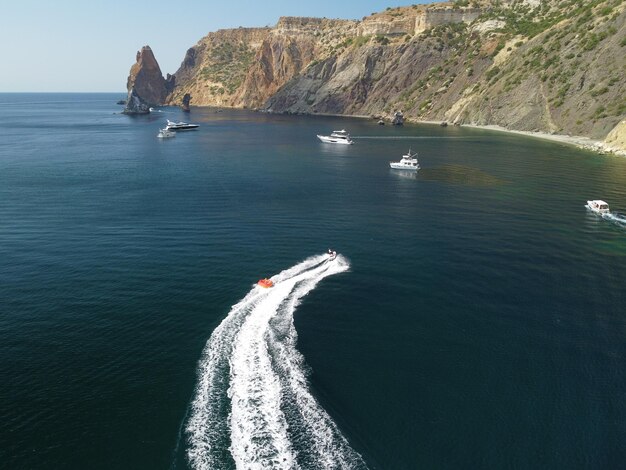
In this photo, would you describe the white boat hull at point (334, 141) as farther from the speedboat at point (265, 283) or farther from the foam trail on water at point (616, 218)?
the speedboat at point (265, 283)

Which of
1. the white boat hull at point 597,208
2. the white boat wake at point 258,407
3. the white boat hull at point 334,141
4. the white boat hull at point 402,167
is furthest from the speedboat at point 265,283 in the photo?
the white boat hull at point 334,141

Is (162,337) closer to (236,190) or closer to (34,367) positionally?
(34,367)

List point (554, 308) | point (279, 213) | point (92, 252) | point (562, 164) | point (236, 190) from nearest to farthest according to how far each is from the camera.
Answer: point (554, 308), point (92, 252), point (279, 213), point (236, 190), point (562, 164)

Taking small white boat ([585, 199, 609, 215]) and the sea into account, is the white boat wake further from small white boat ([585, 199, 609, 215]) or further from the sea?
small white boat ([585, 199, 609, 215])

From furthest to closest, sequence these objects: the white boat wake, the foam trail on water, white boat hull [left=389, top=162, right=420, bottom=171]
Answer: white boat hull [left=389, top=162, right=420, bottom=171] → the foam trail on water → the white boat wake

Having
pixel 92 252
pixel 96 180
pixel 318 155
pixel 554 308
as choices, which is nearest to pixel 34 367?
pixel 92 252

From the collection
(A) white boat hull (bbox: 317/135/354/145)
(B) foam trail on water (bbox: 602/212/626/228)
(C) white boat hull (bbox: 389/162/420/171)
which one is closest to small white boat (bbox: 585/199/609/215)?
(B) foam trail on water (bbox: 602/212/626/228)

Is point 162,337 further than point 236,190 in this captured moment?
No
